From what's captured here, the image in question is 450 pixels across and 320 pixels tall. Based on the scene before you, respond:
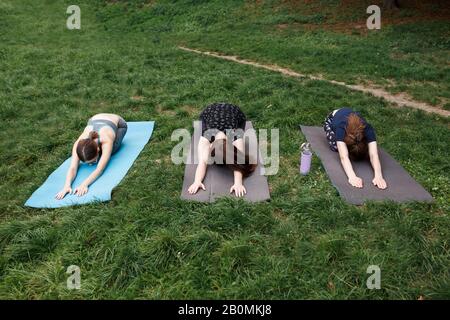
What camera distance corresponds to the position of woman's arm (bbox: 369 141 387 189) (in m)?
4.31

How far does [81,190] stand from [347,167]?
334 cm

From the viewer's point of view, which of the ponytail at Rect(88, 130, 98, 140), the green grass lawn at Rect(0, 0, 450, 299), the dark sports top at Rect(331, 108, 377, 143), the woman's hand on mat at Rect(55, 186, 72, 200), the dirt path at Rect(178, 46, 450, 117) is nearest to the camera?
the green grass lawn at Rect(0, 0, 450, 299)

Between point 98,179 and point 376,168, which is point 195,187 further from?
point 376,168

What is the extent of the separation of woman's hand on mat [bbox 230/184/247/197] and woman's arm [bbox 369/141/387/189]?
5.37 feet

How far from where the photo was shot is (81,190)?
4.31m

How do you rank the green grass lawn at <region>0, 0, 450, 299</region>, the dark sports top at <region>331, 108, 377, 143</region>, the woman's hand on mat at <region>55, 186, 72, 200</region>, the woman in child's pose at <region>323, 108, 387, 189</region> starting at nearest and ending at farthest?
the green grass lawn at <region>0, 0, 450, 299</region>
the woman's hand on mat at <region>55, 186, 72, 200</region>
the woman in child's pose at <region>323, 108, 387, 189</region>
the dark sports top at <region>331, 108, 377, 143</region>

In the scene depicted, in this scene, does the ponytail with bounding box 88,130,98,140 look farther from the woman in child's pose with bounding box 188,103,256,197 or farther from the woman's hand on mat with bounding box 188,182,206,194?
the woman's hand on mat with bounding box 188,182,206,194

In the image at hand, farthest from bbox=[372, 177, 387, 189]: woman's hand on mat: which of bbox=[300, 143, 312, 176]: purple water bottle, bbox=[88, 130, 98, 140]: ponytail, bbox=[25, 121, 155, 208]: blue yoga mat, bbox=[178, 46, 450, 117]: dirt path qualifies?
bbox=[88, 130, 98, 140]: ponytail

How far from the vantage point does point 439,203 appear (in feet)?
13.2

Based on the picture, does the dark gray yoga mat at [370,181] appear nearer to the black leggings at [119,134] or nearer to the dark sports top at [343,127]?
the dark sports top at [343,127]

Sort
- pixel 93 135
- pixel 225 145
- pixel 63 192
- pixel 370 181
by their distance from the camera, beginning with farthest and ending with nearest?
pixel 93 135
pixel 225 145
pixel 370 181
pixel 63 192

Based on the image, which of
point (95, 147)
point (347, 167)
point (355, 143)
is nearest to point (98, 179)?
point (95, 147)

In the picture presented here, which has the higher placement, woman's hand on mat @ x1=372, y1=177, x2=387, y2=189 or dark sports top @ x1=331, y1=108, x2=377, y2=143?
dark sports top @ x1=331, y1=108, x2=377, y2=143

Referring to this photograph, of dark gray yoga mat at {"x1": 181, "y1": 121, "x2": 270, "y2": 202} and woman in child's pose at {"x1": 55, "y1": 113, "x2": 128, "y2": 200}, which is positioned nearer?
dark gray yoga mat at {"x1": 181, "y1": 121, "x2": 270, "y2": 202}
